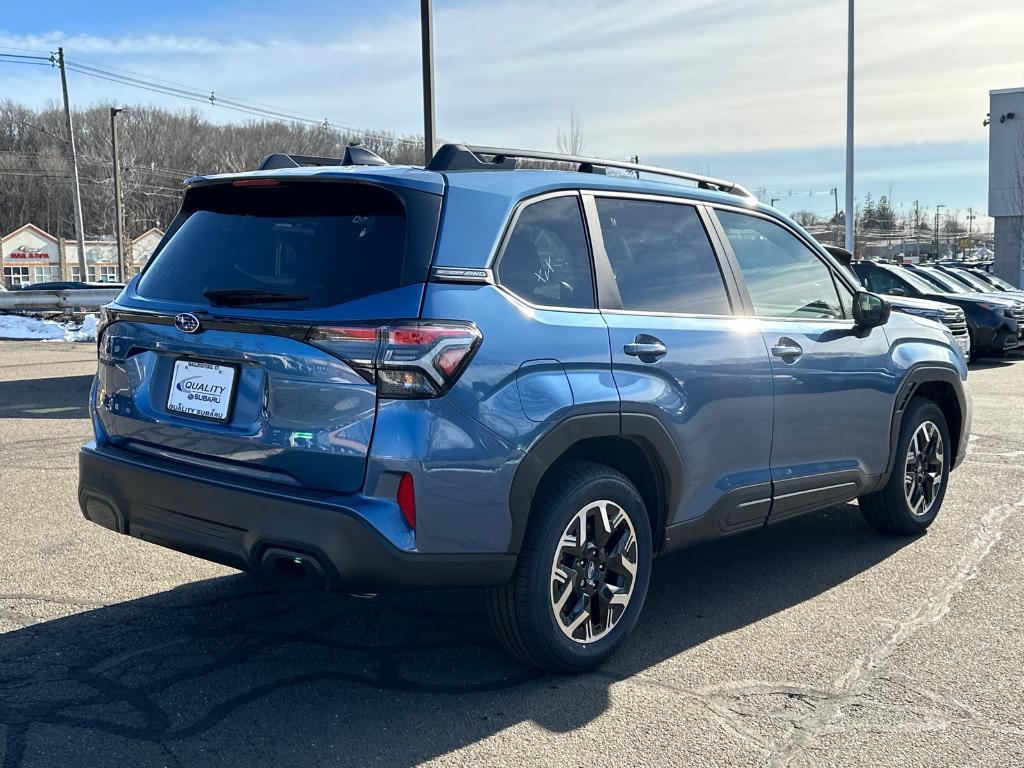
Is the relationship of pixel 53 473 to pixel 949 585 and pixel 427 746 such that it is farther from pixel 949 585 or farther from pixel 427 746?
pixel 949 585

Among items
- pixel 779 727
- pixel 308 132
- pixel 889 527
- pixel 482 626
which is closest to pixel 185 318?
pixel 482 626

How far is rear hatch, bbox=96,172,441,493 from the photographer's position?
10.6 feet

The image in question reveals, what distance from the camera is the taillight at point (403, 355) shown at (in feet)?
10.4

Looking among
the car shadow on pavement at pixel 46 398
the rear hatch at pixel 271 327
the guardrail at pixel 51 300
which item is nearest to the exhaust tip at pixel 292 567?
the rear hatch at pixel 271 327

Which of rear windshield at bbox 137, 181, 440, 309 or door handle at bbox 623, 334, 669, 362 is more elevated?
rear windshield at bbox 137, 181, 440, 309

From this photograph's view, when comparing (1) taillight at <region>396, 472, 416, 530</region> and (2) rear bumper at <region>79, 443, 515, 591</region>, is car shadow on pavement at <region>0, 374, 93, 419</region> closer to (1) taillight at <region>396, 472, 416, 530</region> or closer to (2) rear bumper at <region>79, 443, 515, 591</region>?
(2) rear bumper at <region>79, 443, 515, 591</region>

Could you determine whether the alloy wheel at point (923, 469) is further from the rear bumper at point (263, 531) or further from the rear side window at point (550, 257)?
the rear bumper at point (263, 531)

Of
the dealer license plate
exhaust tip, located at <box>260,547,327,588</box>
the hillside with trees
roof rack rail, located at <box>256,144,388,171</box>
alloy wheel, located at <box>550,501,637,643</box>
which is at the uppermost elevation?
the hillside with trees

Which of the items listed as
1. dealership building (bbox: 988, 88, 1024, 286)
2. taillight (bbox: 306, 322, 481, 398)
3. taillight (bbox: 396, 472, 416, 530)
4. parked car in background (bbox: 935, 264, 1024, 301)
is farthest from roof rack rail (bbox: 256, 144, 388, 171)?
dealership building (bbox: 988, 88, 1024, 286)

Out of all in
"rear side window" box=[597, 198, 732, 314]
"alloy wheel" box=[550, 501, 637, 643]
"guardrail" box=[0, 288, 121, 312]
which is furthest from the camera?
"guardrail" box=[0, 288, 121, 312]

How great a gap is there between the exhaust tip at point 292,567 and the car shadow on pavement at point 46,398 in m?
7.04

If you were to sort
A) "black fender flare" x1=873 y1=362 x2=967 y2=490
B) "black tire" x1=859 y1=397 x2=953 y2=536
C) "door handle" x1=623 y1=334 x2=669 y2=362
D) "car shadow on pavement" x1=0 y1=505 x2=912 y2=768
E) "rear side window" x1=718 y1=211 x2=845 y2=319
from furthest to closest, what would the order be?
"black tire" x1=859 y1=397 x2=953 y2=536 → "black fender flare" x1=873 y1=362 x2=967 y2=490 → "rear side window" x1=718 y1=211 x2=845 y2=319 → "door handle" x1=623 y1=334 x2=669 y2=362 → "car shadow on pavement" x1=0 y1=505 x2=912 y2=768

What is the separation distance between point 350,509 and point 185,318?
97 centimetres

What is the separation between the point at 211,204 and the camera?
12.9 ft
